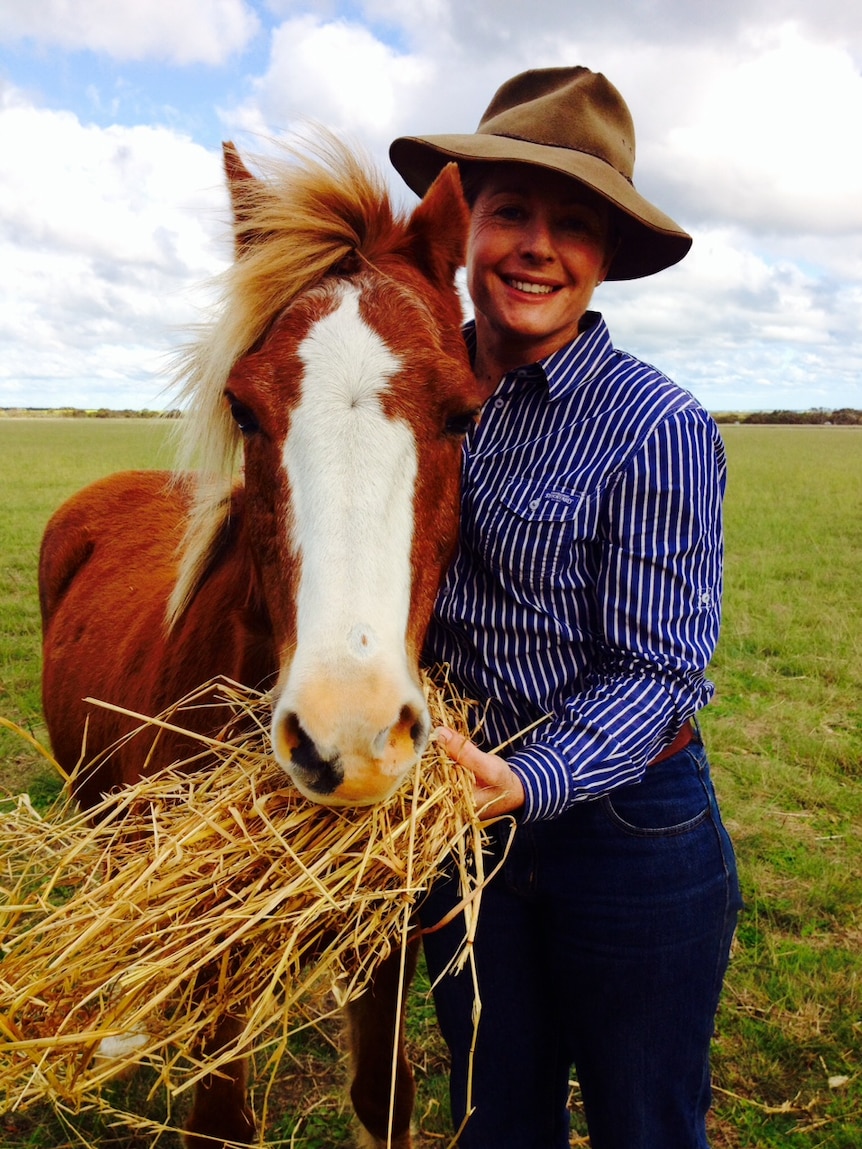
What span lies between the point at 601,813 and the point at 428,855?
51 cm

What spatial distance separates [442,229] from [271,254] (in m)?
0.49

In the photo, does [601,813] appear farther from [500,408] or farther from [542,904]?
[500,408]

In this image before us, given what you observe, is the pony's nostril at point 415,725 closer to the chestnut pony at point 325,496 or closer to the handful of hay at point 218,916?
the chestnut pony at point 325,496

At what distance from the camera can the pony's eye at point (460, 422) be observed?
6.69 feet

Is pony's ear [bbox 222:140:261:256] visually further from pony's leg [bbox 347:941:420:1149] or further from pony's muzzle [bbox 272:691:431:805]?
pony's leg [bbox 347:941:420:1149]

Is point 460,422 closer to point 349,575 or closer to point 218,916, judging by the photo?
point 349,575

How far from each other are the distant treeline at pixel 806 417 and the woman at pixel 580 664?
105876 millimetres

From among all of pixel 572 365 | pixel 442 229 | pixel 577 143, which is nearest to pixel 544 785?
pixel 572 365

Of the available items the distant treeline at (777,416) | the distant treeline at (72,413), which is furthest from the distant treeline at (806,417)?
the distant treeline at (72,413)

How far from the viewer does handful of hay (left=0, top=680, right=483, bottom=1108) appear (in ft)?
5.51

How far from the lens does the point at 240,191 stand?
8.11ft

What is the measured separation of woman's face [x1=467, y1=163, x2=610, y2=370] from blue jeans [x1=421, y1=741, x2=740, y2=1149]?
1200 mm

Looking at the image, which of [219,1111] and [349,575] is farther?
[219,1111]

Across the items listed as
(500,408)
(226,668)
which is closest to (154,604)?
(226,668)
